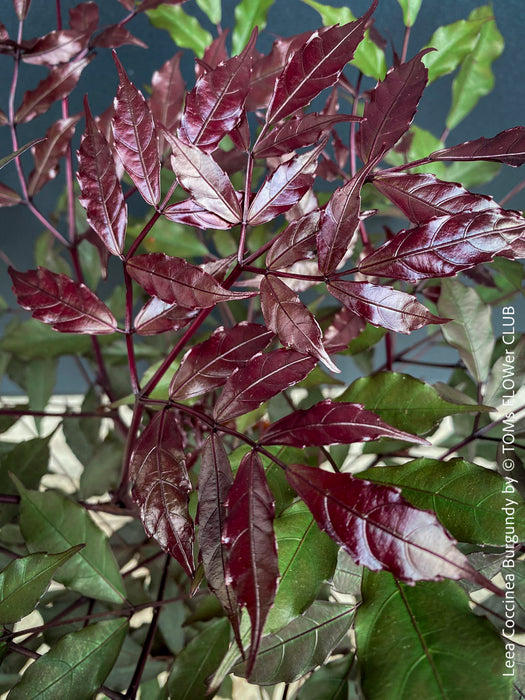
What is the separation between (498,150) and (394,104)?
0.17ft

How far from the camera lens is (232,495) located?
218mm

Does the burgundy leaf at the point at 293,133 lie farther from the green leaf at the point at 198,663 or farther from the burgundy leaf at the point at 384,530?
the green leaf at the point at 198,663

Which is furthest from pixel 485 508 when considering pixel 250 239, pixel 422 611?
pixel 250 239

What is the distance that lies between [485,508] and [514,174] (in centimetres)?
50

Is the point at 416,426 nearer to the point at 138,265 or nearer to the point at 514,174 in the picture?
the point at 138,265

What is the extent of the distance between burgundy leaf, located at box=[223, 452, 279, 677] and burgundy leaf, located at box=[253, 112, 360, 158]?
133 mm

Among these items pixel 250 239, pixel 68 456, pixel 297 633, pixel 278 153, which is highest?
pixel 278 153

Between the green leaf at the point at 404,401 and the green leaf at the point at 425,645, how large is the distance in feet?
0.31

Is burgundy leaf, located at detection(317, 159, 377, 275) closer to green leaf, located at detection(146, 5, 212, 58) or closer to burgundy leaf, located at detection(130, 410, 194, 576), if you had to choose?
burgundy leaf, located at detection(130, 410, 194, 576)

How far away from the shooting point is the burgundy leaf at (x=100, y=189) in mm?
244

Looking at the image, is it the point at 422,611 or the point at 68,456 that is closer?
the point at 422,611

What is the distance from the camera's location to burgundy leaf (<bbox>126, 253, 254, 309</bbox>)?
22 cm

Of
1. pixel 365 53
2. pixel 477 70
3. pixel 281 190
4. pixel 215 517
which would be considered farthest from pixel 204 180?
pixel 477 70

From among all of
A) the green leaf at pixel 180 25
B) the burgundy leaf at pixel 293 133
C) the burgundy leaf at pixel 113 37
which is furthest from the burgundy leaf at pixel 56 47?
the burgundy leaf at pixel 293 133
